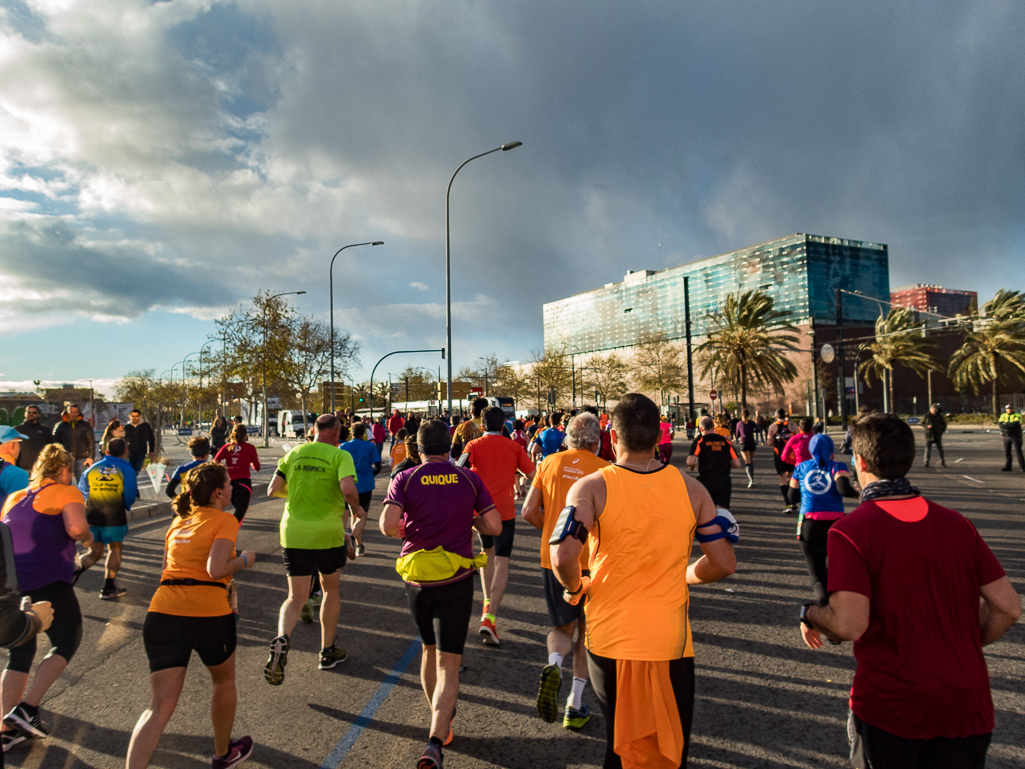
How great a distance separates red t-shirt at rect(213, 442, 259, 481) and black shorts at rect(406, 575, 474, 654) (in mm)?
5316

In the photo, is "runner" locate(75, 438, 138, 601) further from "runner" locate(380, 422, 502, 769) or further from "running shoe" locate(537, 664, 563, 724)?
"running shoe" locate(537, 664, 563, 724)

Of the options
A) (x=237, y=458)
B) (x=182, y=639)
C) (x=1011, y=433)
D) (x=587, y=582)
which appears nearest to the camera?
(x=587, y=582)

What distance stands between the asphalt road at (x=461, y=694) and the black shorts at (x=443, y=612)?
612mm

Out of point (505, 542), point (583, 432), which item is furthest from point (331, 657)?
point (583, 432)

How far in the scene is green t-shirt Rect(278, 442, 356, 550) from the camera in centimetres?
459

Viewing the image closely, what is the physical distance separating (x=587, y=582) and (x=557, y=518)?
1264 millimetres

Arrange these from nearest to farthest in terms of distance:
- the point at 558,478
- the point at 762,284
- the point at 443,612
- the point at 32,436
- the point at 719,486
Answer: the point at 443,612, the point at 558,478, the point at 719,486, the point at 32,436, the point at 762,284

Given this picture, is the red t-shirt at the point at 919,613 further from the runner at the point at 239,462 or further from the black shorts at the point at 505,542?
the runner at the point at 239,462

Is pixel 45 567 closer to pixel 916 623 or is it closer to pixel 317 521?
pixel 317 521

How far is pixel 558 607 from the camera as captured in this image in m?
3.97

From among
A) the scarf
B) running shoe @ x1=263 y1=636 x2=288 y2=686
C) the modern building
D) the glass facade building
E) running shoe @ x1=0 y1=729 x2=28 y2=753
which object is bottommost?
running shoe @ x1=0 y1=729 x2=28 y2=753

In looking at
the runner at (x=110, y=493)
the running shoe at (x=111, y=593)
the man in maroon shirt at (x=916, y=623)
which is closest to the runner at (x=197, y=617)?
the man in maroon shirt at (x=916, y=623)

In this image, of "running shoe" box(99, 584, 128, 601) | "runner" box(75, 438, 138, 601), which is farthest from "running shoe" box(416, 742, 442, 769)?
"running shoe" box(99, 584, 128, 601)

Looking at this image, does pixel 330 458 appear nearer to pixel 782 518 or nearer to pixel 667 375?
pixel 782 518
